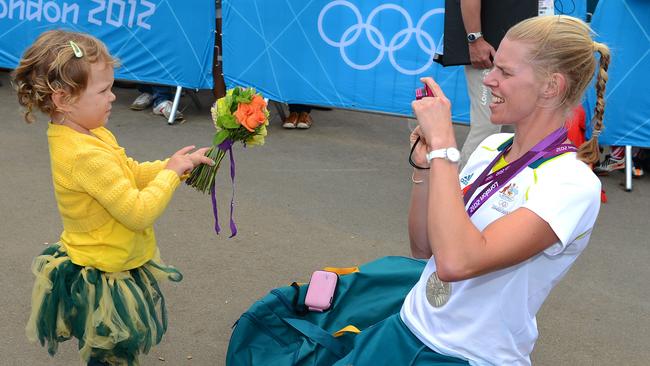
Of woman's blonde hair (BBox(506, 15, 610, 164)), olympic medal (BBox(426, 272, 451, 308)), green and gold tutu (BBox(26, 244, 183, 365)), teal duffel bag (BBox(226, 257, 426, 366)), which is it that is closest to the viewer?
woman's blonde hair (BBox(506, 15, 610, 164))

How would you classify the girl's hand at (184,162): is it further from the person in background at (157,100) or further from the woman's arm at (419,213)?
the person in background at (157,100)

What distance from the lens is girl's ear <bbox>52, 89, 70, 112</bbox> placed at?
2414 mm

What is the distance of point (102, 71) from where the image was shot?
251cm

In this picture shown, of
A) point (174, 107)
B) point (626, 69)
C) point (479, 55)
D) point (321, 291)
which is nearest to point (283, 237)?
point (321, 291)

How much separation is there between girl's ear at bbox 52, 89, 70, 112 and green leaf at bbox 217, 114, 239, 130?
60cm

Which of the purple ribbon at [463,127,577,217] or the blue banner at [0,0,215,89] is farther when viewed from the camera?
the blue banner at [0,0,215,89]

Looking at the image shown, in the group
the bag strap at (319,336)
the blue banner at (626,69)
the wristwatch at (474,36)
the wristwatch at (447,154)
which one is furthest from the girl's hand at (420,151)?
the blue banner at (626,69)

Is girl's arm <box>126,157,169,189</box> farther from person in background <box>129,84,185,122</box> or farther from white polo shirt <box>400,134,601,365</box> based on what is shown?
person in background <box>129,84,185,122</box>

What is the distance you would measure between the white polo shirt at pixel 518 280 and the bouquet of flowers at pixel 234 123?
1.00 m

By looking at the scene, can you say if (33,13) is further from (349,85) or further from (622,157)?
(622,157)

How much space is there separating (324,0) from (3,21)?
10.9ft

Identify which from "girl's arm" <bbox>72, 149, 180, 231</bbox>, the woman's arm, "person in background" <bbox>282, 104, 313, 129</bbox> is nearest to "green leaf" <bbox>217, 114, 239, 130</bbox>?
"girl's arm" <bbox>72, 149, 180, 231</bbox>

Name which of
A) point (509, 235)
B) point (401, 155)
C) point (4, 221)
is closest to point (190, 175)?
point (509, 235)

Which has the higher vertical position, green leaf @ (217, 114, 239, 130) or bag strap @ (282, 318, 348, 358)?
green leaf @ (217, 114, 239, 130)
